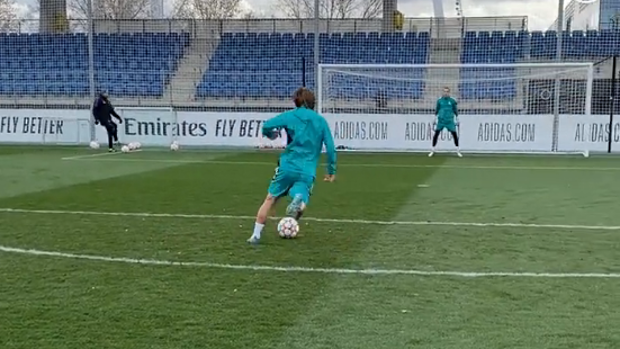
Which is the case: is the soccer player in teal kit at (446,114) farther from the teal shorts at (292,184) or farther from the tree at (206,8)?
the tree at (206,8)

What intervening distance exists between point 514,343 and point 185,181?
9145 mm

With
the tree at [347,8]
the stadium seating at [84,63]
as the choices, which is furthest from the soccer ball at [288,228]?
the tree at [347,8]

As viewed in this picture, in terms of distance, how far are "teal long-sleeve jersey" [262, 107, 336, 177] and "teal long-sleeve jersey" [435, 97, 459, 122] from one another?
10.7 meters

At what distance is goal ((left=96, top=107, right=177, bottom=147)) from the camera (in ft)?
67.8

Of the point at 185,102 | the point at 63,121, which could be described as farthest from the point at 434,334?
the point at 185,102

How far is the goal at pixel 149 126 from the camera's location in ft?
67.8

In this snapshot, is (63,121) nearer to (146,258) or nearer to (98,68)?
(98,68)

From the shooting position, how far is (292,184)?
7.21 m

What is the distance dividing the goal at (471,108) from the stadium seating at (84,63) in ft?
38.1

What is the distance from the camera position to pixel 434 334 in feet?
14.7

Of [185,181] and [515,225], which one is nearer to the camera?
[515,225]

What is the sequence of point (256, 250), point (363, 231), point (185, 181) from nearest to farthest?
point (256, 250), point (363, 231), point (185, 181)

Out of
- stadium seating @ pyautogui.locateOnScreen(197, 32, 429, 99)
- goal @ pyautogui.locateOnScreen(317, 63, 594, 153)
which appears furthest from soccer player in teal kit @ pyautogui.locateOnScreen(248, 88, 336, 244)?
stadium seating @ pyautogui.locateOnScreen(197, 32, 429, 99)

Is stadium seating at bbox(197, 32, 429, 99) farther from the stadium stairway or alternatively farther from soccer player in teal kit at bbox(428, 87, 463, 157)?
soccer player in teal kit at bbox(428, 87, 463, 157)
